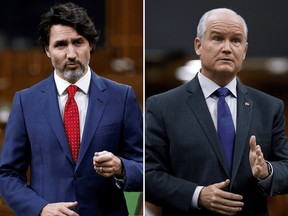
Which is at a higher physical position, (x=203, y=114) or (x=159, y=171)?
(x=203, y=114)

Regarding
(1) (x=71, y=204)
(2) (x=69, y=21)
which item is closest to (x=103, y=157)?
(1) (x=71, y=204)

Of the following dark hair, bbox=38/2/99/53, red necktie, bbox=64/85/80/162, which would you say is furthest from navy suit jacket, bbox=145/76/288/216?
dark hair, bbox=38/2/99/53

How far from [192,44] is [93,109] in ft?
1.82

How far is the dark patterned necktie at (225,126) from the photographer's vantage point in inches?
118

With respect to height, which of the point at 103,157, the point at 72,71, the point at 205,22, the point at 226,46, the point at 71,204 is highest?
the point at 205,22

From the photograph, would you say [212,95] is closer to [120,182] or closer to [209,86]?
[209,86]

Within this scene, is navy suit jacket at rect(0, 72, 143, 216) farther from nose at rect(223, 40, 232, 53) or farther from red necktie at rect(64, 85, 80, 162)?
nose at rect(223, 40, 232, 53)

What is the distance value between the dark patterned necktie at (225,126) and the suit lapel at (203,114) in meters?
0.03

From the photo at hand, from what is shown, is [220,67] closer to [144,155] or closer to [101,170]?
[144,155]

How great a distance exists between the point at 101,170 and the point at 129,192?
6.9 inches

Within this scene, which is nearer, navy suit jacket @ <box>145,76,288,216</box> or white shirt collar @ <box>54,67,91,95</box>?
navy suit jacket @ <box>145,76,288,216</box>

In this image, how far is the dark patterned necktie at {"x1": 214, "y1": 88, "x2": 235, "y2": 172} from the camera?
3002 mm

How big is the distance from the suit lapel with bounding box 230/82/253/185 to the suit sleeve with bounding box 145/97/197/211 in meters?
0.23

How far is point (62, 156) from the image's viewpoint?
119 inches
